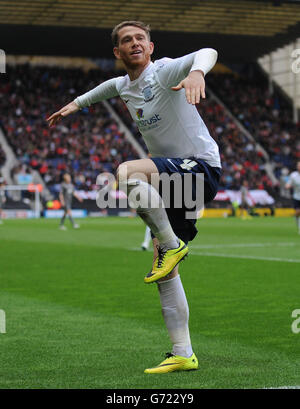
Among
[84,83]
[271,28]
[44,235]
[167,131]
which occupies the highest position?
[271,28]

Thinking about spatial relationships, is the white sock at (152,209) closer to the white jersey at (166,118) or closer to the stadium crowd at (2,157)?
the white jersey at (166,118)

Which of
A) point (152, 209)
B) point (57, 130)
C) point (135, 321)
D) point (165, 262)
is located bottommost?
point (135, 321)

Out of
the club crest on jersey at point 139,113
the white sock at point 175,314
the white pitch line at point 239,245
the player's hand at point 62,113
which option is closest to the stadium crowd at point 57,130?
the white pitch line at point 239,245

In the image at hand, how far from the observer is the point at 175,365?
546cm

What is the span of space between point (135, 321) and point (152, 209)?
298 centimetres

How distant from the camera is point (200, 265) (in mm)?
14438

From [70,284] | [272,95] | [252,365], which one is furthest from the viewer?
[272,95]

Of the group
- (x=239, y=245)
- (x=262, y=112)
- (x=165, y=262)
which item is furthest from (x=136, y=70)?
(x=262, y=112)

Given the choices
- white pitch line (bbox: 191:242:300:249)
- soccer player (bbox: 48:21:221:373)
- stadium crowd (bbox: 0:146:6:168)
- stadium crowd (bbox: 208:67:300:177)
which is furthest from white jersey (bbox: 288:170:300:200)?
stadium crowd (bbox: 208:67:300:177)

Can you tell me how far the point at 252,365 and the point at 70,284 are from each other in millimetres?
6305

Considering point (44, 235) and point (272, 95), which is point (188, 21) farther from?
point (44, 235)

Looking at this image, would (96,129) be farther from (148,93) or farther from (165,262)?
(165,262)

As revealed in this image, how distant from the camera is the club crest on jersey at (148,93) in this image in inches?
223

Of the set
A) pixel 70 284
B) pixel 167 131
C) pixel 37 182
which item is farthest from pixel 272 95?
pixel 167 131
